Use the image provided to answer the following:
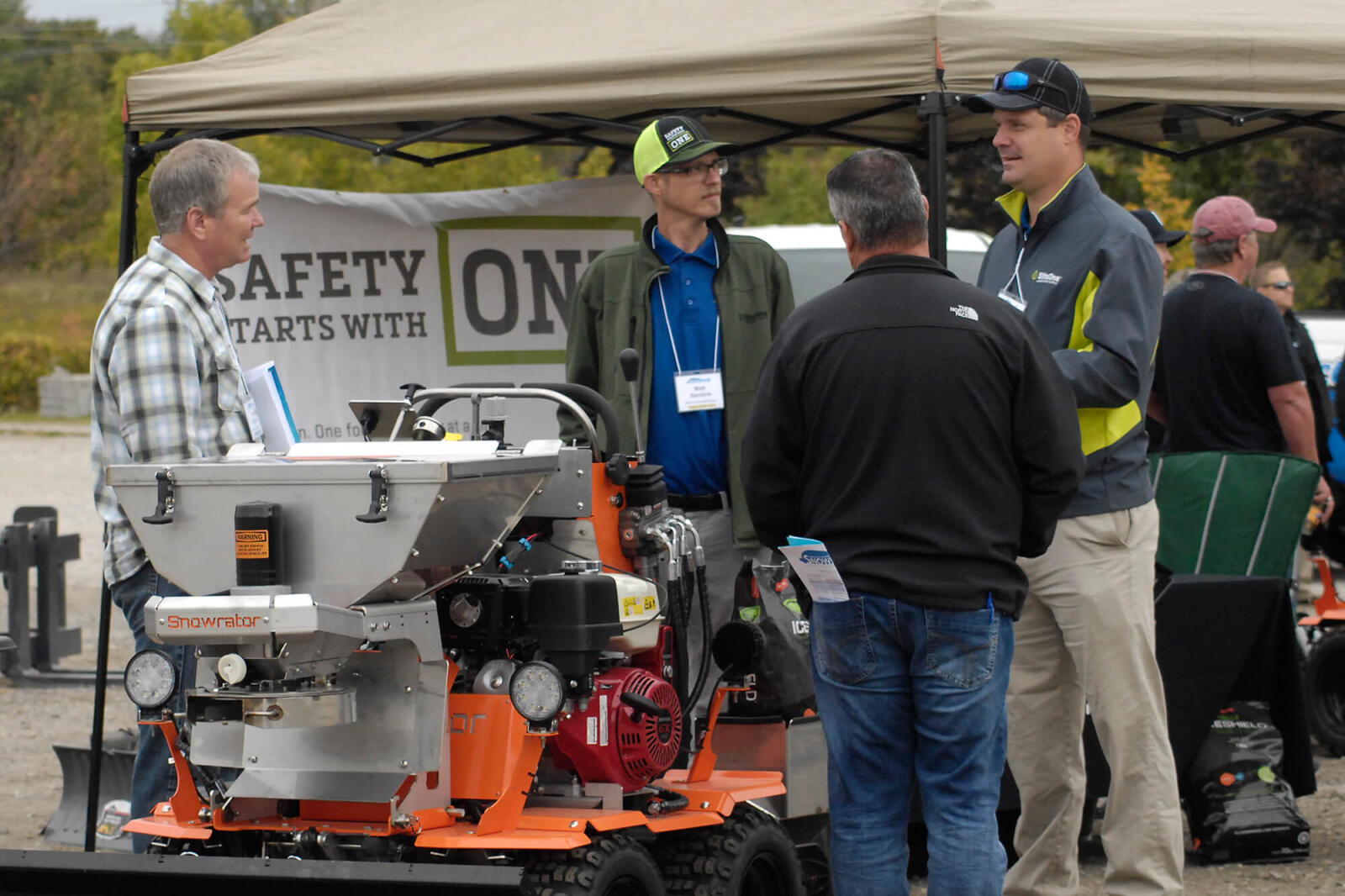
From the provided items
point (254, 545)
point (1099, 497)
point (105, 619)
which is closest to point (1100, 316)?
point (1099, 497)

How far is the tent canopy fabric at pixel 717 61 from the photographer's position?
4836 mm

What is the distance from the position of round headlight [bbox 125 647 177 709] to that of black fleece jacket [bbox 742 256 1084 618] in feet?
4.43

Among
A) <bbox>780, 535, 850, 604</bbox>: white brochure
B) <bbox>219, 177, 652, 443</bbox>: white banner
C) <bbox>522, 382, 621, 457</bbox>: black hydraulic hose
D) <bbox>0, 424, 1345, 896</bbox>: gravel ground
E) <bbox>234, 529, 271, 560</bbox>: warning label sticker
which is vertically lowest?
<bbox>0, 424, 1345, 896</bbox>: gravel ground

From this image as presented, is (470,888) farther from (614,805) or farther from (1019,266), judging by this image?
(1019,266)

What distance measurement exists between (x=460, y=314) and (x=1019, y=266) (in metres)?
3.12

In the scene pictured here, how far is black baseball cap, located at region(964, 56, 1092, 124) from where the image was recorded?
4.05 meters

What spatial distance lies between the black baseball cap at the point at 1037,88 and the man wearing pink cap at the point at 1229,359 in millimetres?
2254

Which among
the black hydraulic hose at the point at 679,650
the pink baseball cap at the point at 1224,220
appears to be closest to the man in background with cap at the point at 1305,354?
the pink baseball cap at the point at 1224,220

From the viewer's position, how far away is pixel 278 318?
673 centimetres

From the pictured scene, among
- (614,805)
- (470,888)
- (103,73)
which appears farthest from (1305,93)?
(103,73)

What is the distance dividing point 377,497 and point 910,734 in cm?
120

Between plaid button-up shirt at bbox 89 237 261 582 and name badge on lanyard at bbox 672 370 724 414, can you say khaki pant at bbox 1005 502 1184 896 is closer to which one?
name badge on lanyard at bbox 672 370 724 414

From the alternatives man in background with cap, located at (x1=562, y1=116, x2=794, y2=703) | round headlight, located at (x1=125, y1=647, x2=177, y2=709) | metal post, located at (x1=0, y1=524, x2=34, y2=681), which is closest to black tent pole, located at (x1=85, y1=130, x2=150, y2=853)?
round headlight, located at (x1=125, y1=647, x2=177, y2=709)

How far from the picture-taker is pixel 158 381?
416 centimetres
